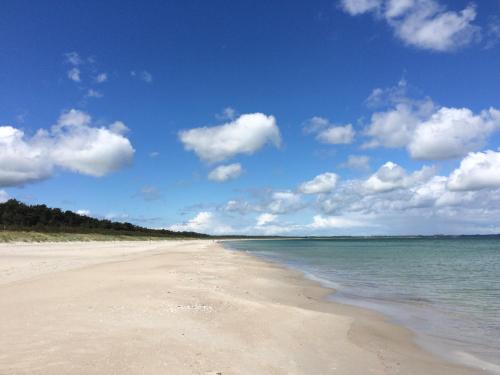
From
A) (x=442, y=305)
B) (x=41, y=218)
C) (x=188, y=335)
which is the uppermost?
(x=41, y=218)

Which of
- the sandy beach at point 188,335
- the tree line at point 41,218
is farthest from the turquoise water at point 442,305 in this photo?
the tree line at point 41,218

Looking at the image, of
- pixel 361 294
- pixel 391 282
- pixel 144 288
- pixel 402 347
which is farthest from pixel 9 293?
pixel 391 282

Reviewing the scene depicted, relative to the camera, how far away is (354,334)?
1066 centimetres

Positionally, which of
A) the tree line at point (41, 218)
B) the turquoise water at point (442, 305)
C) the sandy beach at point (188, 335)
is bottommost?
the turquoise water at point (442, 305)

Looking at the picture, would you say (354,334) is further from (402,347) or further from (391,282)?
(391,282)

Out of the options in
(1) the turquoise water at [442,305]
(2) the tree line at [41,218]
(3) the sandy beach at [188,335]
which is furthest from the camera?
(2) the tree line at [41,218]

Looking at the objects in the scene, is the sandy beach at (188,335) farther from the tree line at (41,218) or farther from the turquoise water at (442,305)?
the tree line at (41,218)

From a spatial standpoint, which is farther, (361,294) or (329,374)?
(361,294)

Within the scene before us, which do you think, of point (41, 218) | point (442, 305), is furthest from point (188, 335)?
point (41, 218)

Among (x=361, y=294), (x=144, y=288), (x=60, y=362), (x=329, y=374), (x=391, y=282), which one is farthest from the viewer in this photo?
(x=391, y=282)

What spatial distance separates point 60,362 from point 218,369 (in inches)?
99.3

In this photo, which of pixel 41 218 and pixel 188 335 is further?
pixel 41 218

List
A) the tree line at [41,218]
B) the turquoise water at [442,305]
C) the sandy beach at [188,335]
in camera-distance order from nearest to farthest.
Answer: the sandy beach at [188,335] → the turquoise water at [442,305] → the tree line at [41,218]

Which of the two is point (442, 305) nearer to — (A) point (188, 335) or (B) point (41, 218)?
(A) point (188, 335)
